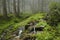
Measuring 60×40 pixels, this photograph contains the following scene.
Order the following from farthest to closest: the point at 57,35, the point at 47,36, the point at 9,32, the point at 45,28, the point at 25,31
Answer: the point at 9,32 → the point at 25,31 → the point at 45,28 → the point at 57,35 → the point at 47,36

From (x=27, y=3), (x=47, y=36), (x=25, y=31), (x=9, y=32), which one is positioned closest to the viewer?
(x=47, y=36)

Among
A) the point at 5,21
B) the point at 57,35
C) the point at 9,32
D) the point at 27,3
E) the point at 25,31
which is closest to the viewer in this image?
the point at 57,35

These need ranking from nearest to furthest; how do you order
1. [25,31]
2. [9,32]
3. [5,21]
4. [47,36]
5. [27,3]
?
[47,36] → [25,31] → [9,32] → [5,21] → [27,3]

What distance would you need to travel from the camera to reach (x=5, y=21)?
1745cm

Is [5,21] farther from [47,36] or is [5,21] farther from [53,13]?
[47,36]

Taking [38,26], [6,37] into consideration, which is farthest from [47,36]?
[6,37]

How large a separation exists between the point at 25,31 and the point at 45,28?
1839mm

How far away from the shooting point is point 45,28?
36.3ft

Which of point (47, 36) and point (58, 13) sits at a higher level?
point (58, 13)

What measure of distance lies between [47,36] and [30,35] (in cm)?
151

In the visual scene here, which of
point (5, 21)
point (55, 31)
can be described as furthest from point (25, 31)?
point (5, 21)

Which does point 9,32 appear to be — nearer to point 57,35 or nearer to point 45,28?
point 45,28

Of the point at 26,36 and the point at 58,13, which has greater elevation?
the point at 58,13

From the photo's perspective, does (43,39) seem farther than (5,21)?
No
